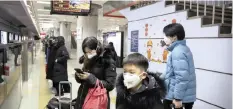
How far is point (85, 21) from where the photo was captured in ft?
29.8

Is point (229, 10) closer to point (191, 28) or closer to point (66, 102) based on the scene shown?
point (191, 28)

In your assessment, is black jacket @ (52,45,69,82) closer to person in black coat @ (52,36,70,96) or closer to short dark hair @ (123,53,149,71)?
person in black coat @ (52,36,70,96)

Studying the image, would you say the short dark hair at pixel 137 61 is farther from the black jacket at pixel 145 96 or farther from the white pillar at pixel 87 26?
the white pillar at pixel 87 26

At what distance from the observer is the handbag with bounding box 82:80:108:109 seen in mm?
2336

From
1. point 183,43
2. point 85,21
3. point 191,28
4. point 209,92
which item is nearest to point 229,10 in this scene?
point 191,28

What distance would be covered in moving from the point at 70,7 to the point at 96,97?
4563 mm

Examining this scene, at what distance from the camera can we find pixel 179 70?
2508 mm

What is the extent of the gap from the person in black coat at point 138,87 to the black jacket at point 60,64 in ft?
12.4

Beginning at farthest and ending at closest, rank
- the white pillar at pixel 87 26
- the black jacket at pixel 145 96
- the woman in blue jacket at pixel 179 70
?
the white pillar at pixel 87 26 → the woman in blue jacket at pixel 179 70 → the black jacket at pixel 145 96

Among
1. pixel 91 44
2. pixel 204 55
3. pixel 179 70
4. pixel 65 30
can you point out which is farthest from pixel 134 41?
pixel 65 30

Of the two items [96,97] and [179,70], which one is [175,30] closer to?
[179,70]

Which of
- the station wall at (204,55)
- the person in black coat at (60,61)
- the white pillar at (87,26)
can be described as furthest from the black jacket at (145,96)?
the white pillar at (87,26)

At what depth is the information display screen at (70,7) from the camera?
6387 millimetres

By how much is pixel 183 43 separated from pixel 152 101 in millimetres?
1234
